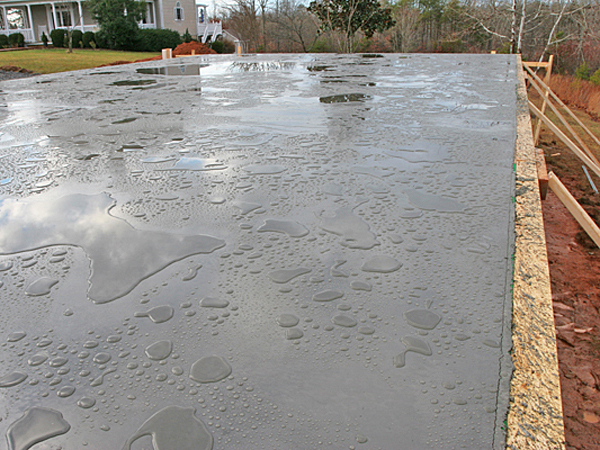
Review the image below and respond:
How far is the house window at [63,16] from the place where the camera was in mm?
25698

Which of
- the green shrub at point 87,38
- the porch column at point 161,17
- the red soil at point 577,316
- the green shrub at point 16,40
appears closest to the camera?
the red soil at point 577,316

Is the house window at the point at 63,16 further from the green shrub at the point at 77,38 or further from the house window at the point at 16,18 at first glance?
the green shrub at the point at 77,38

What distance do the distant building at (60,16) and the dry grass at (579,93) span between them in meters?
21.6

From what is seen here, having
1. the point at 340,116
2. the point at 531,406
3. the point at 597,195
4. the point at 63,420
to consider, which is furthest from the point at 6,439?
the point at 597,195

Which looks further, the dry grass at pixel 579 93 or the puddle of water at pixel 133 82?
the dry grass at pixel 579 93

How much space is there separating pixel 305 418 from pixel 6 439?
23.5 inches

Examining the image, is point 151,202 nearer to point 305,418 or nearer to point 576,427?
point 305,418

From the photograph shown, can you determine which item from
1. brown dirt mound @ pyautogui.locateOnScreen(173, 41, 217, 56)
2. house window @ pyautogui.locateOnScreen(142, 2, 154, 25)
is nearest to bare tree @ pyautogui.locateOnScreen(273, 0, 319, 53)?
brown dirt mound @ pyautogui.locateOnScreen(173, 41, 217, 56)

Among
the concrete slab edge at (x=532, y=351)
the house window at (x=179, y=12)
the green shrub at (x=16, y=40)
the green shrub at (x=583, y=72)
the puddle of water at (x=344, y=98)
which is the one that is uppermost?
the house window at (x=179, y=12)

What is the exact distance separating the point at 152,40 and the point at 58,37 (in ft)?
15.1

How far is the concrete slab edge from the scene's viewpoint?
0.86 meters

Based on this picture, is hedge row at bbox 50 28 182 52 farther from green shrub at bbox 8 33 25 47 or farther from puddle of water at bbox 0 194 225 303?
puddle of water at bbox 0 194 225 303

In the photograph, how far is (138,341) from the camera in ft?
3.70

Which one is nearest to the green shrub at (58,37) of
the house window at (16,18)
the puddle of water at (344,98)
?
the house window at (16,18)
